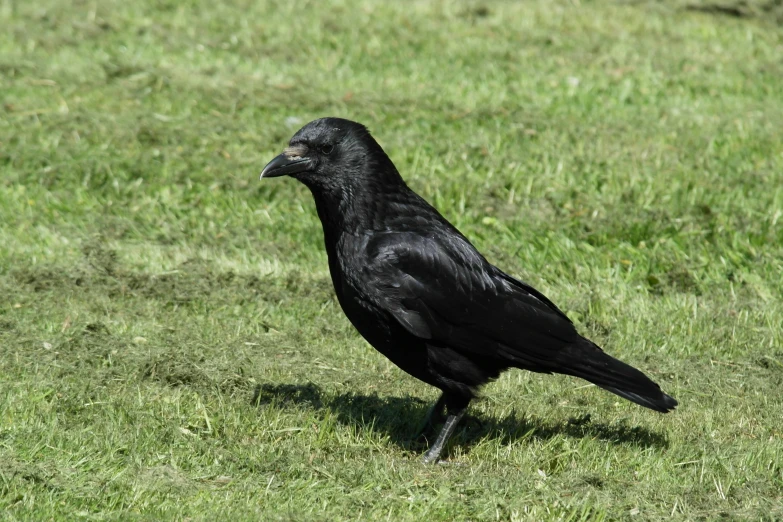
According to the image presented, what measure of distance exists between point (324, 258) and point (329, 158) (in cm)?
260

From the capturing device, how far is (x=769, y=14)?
13.5m

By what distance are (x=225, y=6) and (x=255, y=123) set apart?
3.71m

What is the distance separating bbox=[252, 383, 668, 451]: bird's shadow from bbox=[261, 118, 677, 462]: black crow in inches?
11.4

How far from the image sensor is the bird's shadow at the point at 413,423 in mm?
5246

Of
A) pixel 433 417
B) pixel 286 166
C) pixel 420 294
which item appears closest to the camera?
pixel 420 294

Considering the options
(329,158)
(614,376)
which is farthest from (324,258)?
(614,376)

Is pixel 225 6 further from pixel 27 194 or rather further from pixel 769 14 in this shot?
pixel 769 14

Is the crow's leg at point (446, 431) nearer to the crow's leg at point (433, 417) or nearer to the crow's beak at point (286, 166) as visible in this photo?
the crow's leg at point (433, 417)

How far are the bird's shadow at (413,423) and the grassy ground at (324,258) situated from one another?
1.0 inches

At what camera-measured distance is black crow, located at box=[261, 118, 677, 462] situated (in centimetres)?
492

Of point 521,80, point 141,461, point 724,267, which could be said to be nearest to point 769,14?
point 521,80

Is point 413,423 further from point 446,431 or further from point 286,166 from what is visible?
point 286,166

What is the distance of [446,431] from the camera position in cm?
505

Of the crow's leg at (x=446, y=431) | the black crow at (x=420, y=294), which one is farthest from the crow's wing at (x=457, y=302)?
the crow's leg at (x=446, y=431)
